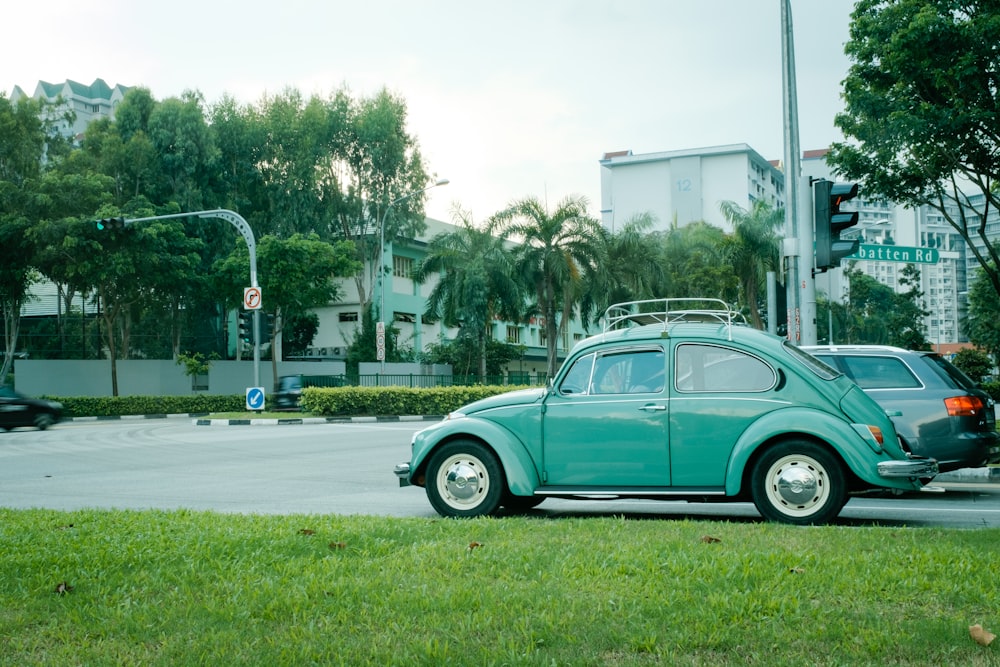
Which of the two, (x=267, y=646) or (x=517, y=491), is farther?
(x=517, y=491)

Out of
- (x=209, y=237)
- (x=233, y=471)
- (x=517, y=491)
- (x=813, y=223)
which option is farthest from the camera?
(x=209, y=237)

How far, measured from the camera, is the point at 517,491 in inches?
326

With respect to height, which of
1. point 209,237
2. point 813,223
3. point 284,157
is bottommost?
point 813,223

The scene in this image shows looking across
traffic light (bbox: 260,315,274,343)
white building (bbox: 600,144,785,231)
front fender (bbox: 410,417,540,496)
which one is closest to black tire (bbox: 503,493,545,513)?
front fender (bbox: 410,417,540,496)

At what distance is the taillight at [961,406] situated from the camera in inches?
410

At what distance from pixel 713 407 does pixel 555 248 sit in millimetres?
32176

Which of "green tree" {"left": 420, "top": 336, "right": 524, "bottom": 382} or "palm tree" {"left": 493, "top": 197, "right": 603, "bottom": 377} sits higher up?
"palm tree" {"left": 493, "top": 197, "right": 603, "bottom": 377}

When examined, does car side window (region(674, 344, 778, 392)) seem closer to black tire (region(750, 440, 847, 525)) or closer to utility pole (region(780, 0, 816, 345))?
black tire (region(750, 440, 847, 525))

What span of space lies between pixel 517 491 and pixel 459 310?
117 feet

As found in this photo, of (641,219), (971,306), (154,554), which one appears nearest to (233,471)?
(154,554)

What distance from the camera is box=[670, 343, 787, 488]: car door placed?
7852 millimetres

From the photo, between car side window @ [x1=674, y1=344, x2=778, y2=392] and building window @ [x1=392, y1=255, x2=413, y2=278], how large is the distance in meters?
47.2

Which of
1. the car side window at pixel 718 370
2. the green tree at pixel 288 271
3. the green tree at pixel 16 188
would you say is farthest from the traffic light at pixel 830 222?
the green tree at pixel 16 188

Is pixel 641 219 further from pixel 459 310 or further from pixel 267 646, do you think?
pixel 267 646
